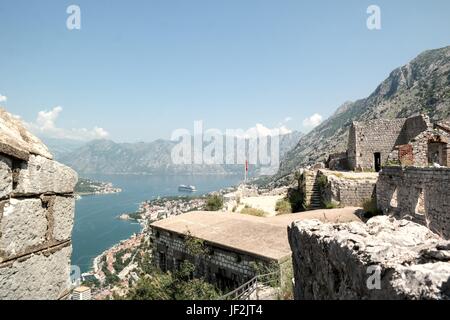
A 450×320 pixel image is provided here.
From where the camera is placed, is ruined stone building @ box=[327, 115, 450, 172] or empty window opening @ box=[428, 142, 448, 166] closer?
empty window opening @ box=[428, 142, 448, 166]

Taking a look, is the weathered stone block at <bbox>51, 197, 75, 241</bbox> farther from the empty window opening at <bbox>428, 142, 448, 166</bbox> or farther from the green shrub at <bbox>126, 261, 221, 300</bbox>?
the empty window opening at <bbox>428, 142, 448, 166</bbox>

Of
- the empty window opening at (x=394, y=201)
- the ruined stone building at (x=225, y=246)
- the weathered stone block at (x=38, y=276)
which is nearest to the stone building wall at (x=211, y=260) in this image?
the ruined stone building at (x=225, y=246)

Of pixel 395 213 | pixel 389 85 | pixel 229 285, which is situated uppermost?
pixel 389 85

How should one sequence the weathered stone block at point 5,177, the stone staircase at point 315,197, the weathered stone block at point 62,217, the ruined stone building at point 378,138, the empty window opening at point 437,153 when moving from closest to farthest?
the weathered stone block at point 5,177
the weathered stone block at point 62,217
the empty window opening at point 437,153
the stone staircase at point 315,197
the ruined stone building at point 378,138

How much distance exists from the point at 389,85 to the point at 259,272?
161 m

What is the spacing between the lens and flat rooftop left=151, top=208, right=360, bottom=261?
10.2 m

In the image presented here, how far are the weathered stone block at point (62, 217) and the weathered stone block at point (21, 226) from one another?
0.13m

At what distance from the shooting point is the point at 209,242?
11.5m

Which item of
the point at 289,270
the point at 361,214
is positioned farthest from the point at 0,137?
the point at 361,214

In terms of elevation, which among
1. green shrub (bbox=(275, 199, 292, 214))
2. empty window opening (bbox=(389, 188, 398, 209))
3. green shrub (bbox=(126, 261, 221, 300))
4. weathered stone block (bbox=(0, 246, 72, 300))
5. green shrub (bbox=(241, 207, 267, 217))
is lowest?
green shrub (bbox=(126, 261, 221, 300))

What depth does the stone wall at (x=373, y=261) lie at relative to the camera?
2.11 m

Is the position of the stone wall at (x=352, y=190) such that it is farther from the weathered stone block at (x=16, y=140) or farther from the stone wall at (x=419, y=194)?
the weathered stone block at (x=16, y=140)

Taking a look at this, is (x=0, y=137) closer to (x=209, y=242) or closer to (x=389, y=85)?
(x=209, y=242)

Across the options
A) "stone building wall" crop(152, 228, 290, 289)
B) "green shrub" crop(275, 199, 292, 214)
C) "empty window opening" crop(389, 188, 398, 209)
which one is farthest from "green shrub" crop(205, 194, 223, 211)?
"empty window opening" crop(389, 188, 398, 209)
